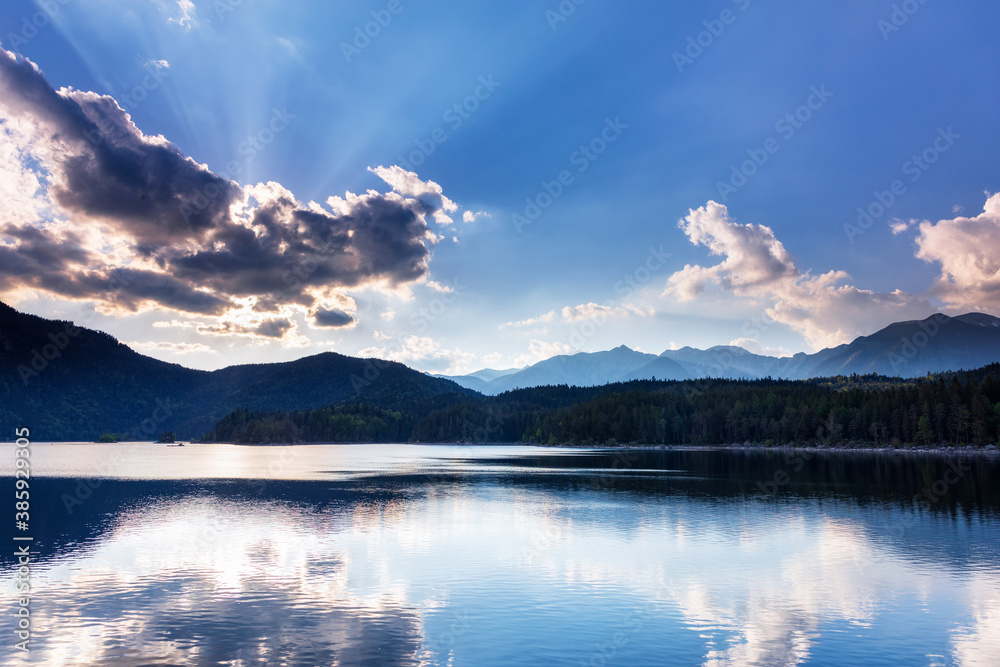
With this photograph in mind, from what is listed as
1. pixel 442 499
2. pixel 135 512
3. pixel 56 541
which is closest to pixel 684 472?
pixel 442 499

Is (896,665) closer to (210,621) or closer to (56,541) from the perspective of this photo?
(210,621)

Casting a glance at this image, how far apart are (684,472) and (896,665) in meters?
106

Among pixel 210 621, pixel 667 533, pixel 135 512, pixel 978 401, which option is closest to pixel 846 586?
pixel 667 533

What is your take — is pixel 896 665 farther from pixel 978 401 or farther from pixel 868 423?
pixel 868 423

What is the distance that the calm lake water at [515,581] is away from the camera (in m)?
26.3

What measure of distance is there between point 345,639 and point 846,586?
30.8 m

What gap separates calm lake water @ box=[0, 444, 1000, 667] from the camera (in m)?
26.3

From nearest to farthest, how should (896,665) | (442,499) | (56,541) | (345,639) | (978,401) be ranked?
1. (896,665)
2. (345,639)
3. (56,541)
4. (442,499)
5. (978,401)

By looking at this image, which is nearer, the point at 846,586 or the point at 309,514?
the point at 846,586

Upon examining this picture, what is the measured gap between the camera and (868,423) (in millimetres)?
199875

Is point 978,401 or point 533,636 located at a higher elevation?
point 978,401

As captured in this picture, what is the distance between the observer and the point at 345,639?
2719 centimetres

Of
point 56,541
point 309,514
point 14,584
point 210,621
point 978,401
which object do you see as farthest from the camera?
point 978,401

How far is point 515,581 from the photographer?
127ft
